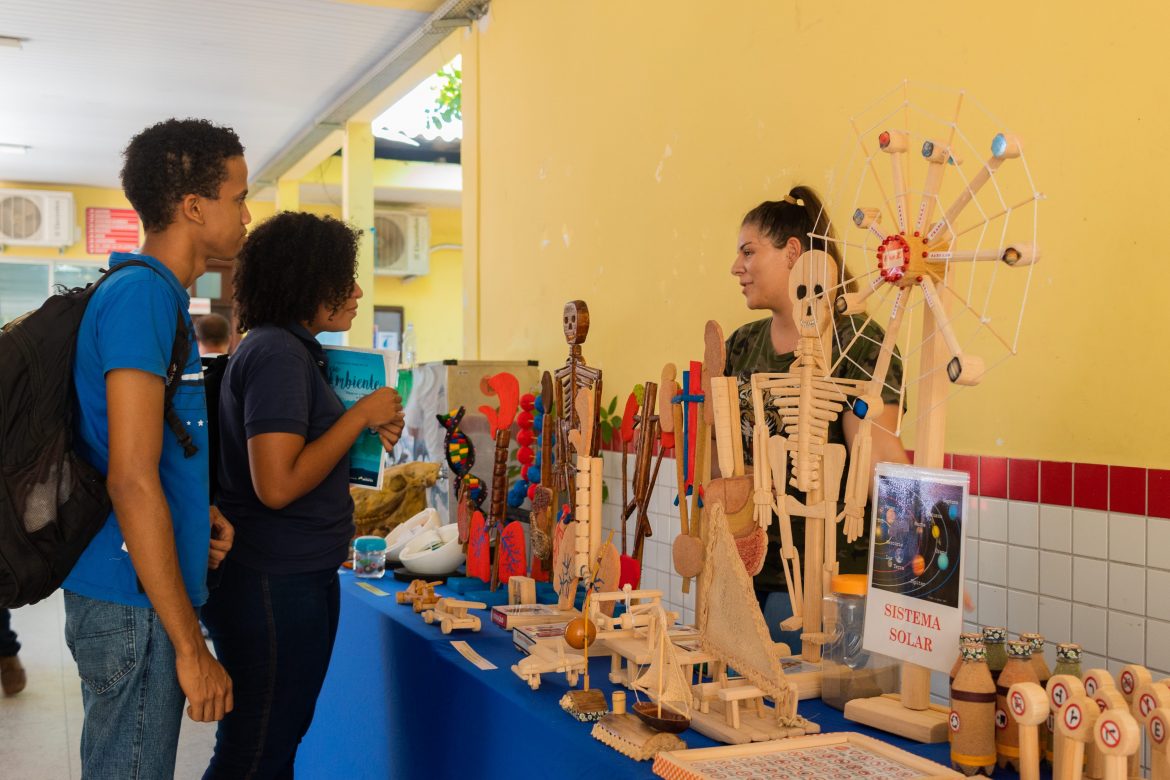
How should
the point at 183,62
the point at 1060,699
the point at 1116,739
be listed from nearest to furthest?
the point at 1116,739 < the point at 1060,699 < the point at 183,62

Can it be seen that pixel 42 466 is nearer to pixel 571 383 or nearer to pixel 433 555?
pixel 571 383

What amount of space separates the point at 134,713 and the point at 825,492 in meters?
1.14

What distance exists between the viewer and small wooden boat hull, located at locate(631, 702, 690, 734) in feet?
5.13

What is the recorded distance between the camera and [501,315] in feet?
15.1

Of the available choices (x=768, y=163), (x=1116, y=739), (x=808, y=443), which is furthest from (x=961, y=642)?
(x=768, y=163)

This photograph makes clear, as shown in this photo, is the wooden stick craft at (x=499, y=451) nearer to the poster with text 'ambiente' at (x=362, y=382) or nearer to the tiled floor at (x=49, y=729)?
the poster with text 'ambiente' at (x=362, y=382)

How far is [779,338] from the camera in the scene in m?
2.19

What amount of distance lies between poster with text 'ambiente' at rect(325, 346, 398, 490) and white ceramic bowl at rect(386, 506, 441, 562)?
908mm

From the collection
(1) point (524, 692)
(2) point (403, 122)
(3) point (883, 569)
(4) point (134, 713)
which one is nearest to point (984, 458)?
(3) point (883, 569)

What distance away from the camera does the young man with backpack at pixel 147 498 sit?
1546mm

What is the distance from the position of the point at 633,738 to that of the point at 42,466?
949 millimetres

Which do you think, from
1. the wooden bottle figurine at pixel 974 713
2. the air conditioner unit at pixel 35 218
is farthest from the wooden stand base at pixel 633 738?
the air conditioner unit at pixel 35 218

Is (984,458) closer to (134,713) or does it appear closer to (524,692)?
(524,692)

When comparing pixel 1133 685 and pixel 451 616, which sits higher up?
pixel 1133 685
